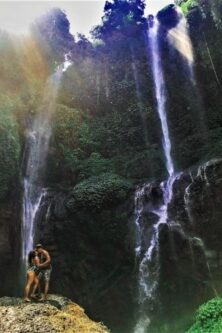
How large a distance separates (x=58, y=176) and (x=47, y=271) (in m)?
9.44

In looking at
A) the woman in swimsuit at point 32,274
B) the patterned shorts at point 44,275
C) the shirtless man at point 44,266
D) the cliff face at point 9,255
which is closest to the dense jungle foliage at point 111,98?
the cliff face at point 9,255

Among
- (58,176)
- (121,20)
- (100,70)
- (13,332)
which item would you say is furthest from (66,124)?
(13,332)

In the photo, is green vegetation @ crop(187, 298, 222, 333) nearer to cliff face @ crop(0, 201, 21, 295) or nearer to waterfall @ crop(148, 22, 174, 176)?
waterfall @ crop(148, 22, 174, 176)

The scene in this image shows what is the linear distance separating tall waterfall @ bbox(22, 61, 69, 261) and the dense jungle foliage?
0.39 metres

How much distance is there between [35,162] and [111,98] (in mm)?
6361

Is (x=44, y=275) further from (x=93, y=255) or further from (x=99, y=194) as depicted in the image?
(x=99, y=194)

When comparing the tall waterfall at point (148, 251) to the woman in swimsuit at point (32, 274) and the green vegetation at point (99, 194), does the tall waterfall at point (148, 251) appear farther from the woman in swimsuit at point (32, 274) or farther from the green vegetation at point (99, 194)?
the woman in swimsuit at point (32, 274)

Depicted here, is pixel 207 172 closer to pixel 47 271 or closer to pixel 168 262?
pixel 168 262

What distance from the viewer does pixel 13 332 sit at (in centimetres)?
659

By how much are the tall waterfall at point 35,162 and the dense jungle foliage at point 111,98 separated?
15.4 inches

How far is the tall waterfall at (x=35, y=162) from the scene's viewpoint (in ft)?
55.4

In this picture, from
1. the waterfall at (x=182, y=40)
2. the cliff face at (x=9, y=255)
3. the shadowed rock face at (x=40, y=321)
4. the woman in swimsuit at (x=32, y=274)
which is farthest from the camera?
the waterfall at (x=182, y=40)

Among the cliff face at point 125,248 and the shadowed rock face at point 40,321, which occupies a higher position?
the cliff face at point 125,248

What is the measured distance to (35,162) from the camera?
19.4 meters
